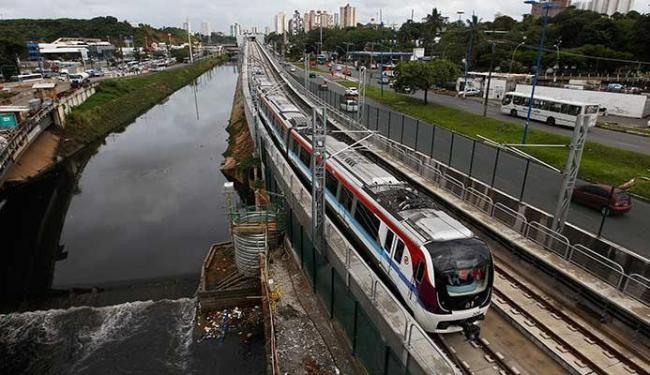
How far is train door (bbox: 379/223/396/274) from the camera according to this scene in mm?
12725

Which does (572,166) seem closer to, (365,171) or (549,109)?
(365,171)

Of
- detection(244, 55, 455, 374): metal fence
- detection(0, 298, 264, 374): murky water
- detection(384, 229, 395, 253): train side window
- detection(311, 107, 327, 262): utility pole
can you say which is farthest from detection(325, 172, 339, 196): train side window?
detection(0, 298, 264, 374): murky water

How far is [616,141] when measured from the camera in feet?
106

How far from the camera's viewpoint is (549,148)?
30.2 m

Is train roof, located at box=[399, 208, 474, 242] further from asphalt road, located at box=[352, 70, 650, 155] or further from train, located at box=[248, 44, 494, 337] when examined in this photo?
asphalt road, located at box=[352, 70, 650, 155]

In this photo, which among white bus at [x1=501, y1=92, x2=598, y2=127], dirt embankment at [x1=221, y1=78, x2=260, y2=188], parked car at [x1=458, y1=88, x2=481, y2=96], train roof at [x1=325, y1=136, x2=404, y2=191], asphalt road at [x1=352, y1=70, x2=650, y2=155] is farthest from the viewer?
parked car at [x1=458, y1=88, x2=481, y2=96]

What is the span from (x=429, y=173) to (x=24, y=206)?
30.6 meters

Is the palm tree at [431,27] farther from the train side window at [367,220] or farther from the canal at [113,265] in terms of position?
the train side window at [367,220]

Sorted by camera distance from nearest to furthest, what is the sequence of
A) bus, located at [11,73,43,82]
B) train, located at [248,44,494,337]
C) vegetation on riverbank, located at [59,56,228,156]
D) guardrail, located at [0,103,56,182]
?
train, located at [248,44,494,337], guardrail, located at [0,103,56,182], vegetation on riverbank, located at [59,56,228,156], bus, located at [11,73,43,82]

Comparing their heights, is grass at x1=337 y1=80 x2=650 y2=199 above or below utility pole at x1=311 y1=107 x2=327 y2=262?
below

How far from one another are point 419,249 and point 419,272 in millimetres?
594

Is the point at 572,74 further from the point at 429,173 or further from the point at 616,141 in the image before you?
the point at 429,173

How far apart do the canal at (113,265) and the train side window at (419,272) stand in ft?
30.0

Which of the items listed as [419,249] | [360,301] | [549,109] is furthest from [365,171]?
[549,109]
